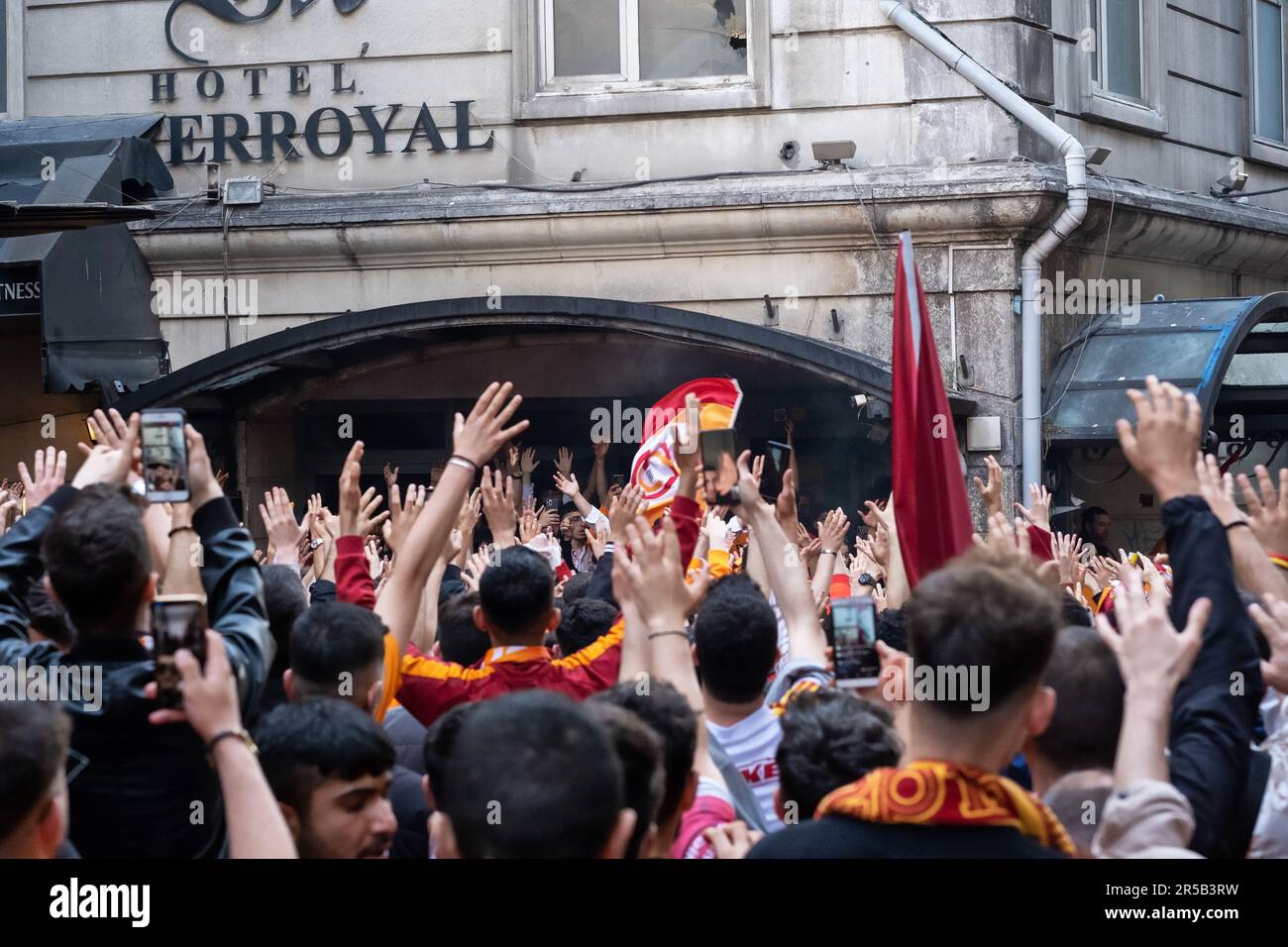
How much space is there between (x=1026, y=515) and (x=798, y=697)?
278 cm

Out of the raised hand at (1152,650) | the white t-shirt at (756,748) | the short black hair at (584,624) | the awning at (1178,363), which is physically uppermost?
the awning at (1178,363)

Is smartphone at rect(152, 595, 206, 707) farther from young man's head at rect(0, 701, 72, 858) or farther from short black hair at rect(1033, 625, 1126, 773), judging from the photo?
short black hair at rect(1033, 625, 1126, 773)

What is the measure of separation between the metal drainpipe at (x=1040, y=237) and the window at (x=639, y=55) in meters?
1.44

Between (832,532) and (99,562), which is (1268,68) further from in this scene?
(99,562)

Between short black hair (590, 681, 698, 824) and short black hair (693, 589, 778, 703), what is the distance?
0.79 meters

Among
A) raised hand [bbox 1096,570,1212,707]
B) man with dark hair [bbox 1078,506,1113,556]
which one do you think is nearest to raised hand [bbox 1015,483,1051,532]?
raised hand [bbox 1096,570,1212,707]

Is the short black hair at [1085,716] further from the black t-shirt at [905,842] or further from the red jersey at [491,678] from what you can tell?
the red jersey at [491,678]

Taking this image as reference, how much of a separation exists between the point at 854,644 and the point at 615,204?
8824 mm

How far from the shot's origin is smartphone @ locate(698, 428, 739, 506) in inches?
201

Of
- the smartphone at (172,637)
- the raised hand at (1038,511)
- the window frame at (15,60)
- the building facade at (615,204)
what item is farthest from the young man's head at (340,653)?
the window frame at (15,60)

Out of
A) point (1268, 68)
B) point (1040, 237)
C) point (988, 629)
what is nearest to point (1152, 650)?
point (988, 629)

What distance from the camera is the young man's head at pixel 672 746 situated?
3365 mm

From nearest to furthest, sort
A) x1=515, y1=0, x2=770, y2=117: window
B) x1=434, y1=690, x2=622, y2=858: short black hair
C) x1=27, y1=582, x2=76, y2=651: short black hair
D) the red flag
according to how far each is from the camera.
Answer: x1=434, y1=690, x2=622, y2=858: short black hair
x1=27, y1=582, x2=76, y2=651: short black hair
the red flag
x1=515, y1=0, x2=770, y2=117: window
